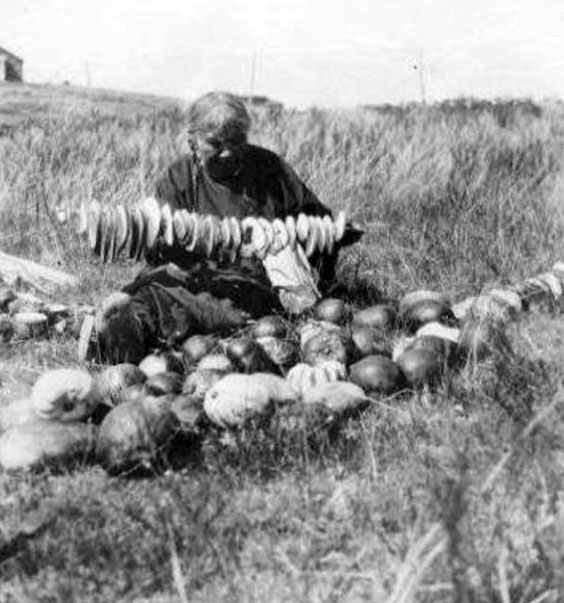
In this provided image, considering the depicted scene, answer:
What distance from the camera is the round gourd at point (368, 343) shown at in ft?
13.7

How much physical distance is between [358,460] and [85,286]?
3.08m

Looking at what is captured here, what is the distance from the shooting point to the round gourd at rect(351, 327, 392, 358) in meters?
4.18

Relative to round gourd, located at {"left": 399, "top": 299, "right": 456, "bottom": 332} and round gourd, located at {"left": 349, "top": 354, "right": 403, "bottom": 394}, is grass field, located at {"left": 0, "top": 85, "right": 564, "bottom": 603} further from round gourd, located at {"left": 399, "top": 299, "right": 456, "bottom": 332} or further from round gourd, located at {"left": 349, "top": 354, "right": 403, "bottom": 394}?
round gourd, located at {"left": 399, "top": 299, "right": 456, "bottom": 332}

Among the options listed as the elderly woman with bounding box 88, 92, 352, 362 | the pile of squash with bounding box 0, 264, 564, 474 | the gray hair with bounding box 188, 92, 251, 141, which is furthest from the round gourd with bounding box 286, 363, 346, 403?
the gray hair with bounding box 188, 92, 251, 141

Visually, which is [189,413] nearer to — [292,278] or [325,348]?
[325,348]

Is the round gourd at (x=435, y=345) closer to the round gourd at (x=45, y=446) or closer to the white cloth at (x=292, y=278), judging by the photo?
the white cloth at (x=292, y=278)

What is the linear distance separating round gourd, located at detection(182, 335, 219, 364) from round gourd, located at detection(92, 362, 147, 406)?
0.37 metres

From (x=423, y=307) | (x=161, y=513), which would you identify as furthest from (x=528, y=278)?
(x=161, y=513)

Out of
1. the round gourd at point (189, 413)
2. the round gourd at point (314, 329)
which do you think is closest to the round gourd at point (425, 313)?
the round gourd at point (314, 329)

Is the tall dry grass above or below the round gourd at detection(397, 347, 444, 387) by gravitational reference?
above

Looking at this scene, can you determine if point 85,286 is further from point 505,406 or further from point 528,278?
point 505,406

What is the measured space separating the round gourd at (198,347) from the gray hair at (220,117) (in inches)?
47.4

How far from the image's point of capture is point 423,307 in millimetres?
4516

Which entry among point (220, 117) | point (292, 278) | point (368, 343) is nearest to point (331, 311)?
point (292, 278)
